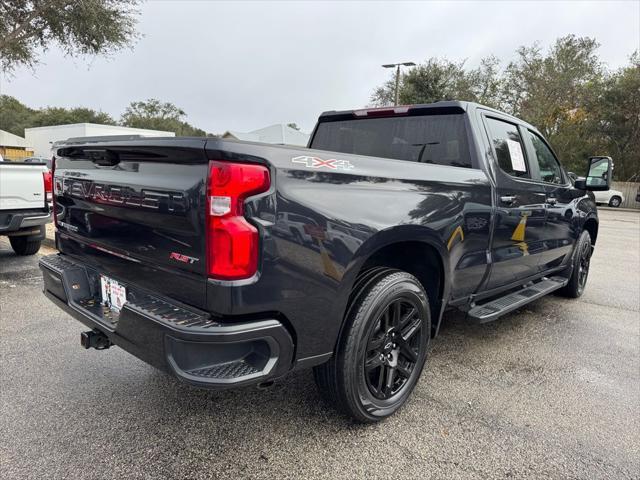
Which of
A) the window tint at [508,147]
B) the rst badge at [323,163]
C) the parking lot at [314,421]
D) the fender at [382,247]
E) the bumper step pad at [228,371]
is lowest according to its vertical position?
the parking lot at [314,421]

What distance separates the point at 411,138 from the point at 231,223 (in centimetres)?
202

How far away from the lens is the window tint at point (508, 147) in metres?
3.37

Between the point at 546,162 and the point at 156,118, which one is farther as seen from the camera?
the point at 156,118

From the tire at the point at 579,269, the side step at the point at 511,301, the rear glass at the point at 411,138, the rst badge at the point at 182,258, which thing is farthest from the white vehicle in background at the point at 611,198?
the rst badge at the point at 182,258

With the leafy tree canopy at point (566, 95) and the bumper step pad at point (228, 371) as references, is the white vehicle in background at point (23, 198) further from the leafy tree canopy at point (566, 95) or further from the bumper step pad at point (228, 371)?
the leafy tree canopy at point (566, 95)

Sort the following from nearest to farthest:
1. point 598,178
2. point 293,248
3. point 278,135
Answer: point 293,248 → point 598,178 → point 278,135

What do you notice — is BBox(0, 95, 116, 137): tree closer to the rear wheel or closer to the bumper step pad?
the rear wheel

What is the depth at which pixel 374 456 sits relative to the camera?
2232 mm

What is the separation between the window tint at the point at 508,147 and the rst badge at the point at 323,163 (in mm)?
1698

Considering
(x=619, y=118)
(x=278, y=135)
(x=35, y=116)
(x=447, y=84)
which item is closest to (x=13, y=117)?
(x=35, y=116)

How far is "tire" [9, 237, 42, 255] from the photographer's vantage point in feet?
21.0

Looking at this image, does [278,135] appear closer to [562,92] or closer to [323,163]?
[562,92]

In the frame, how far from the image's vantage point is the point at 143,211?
2.06m

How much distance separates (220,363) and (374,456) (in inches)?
39.0
